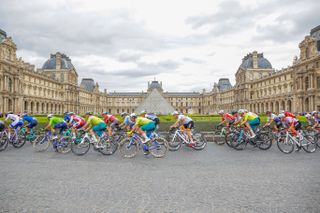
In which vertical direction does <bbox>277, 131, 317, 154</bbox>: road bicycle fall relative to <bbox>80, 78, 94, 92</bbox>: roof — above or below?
below

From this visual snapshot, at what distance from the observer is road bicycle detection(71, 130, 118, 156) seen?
11.9 meters

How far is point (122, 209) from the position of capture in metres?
5.16

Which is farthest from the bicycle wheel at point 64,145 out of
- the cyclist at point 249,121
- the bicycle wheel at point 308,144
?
the bicycle wheel at point 308,144

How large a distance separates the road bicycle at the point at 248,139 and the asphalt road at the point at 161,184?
6.69ft

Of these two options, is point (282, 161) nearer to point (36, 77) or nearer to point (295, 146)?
point (295, 146)

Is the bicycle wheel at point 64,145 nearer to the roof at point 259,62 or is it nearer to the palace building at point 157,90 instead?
the palace building at point 157,90

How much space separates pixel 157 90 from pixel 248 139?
29101 mm

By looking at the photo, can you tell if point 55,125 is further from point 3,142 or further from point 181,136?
point 181,136

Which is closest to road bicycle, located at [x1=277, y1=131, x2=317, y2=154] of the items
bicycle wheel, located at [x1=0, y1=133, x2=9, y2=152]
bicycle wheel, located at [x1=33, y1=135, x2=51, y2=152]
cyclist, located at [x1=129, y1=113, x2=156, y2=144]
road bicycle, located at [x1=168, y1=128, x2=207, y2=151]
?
road bicycle, located at [x1=168, y1=128, x2=207, y2=151]

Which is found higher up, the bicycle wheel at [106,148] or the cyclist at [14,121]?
the cyclist at [14,121]

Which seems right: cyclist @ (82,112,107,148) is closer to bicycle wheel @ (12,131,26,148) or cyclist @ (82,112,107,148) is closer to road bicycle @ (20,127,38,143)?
bicycle wheel @ (12,131,26,148)

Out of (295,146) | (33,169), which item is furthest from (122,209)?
(295,146)

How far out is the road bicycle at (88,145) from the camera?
11.9 m

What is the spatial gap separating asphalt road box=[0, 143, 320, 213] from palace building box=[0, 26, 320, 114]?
2697 centimetres
